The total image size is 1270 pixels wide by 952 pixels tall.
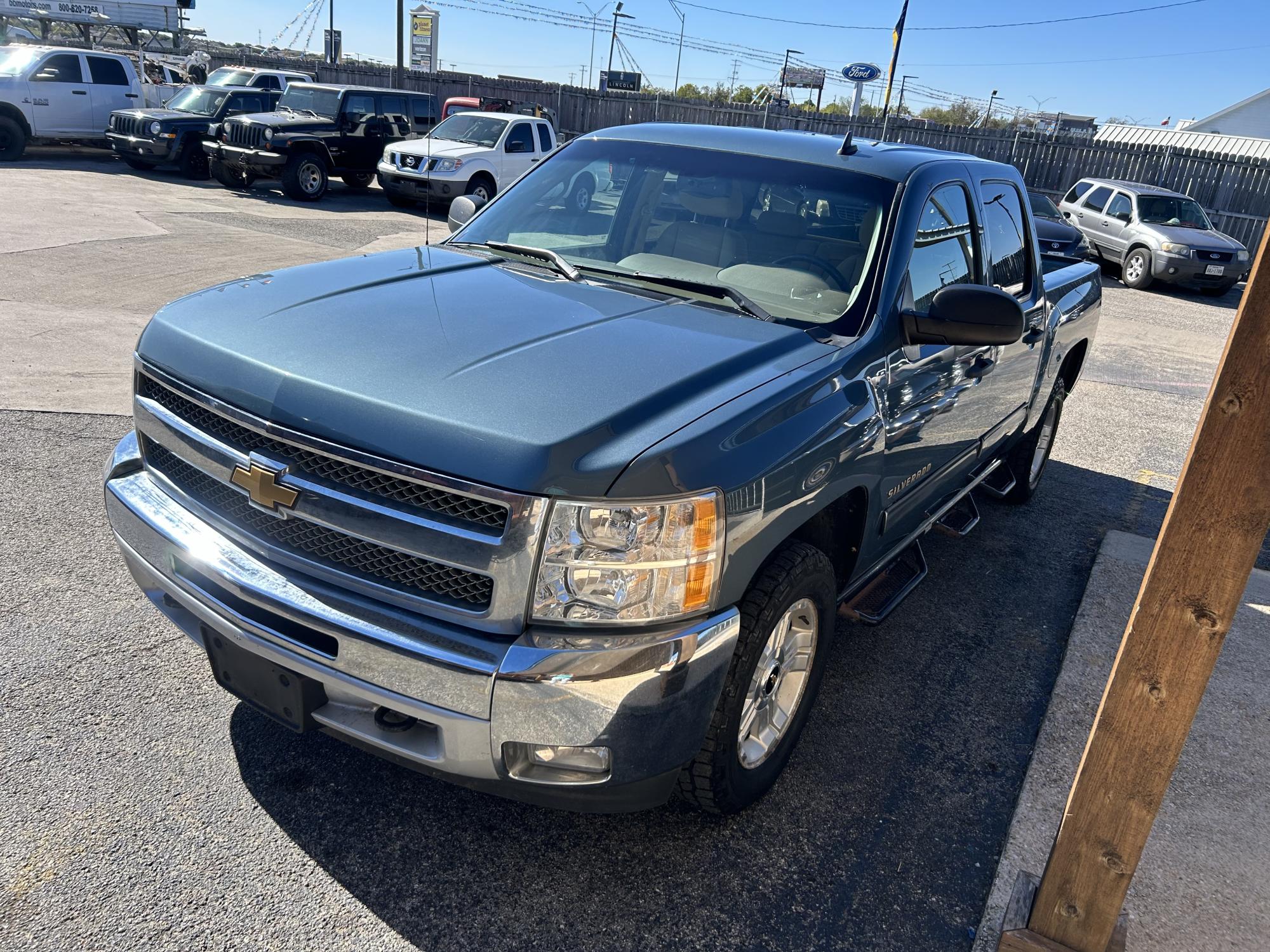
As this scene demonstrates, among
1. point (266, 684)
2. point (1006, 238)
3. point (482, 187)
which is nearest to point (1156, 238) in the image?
point (482, 187)

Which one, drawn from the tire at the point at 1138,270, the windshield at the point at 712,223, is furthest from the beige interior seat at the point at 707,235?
the tire at the point at 1138,270

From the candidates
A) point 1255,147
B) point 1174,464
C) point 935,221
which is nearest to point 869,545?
point 935,221

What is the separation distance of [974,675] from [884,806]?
1.08m

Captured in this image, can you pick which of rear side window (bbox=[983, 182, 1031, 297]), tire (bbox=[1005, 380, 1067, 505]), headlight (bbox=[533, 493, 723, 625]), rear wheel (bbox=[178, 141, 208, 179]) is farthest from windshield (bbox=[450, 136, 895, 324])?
rear wheel (bbox=[178, 141, 208, 179])

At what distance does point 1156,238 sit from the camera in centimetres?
1617

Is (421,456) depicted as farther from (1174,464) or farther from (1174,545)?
(1174,464)

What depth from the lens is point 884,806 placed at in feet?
9.92

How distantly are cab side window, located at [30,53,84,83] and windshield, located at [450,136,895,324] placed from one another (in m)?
19.3

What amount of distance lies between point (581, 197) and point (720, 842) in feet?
8.27

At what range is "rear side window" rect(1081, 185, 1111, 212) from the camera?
17.8 metres

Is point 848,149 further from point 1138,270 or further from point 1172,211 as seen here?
point 1172,211

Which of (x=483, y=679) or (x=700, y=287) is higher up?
(x=700, y=287)

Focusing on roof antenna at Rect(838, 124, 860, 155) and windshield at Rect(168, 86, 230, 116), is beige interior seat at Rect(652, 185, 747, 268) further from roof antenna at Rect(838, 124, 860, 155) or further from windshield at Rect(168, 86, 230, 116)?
windshield at Rect(168, 86, 230, 116)

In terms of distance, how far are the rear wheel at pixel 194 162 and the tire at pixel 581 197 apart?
16.5m
